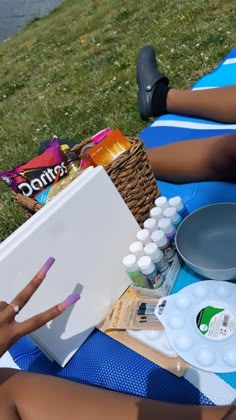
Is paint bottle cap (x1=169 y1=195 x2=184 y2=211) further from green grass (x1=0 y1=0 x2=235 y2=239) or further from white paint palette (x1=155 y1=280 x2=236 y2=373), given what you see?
green grass (x1=0 y1=0 x2=235 y2=239)

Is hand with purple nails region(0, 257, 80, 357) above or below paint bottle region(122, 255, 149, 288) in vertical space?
above

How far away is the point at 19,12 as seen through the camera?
506 inches

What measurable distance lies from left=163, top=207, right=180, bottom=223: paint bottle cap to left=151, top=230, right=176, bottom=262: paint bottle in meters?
0.11

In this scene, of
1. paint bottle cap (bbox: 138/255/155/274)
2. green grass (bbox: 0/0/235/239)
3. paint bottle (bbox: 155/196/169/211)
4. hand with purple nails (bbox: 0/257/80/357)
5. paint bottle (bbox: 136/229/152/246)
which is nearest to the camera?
hand with purple nails (bbox: 0/257/80/357)

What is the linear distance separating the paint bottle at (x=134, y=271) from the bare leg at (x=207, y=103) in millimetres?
1184

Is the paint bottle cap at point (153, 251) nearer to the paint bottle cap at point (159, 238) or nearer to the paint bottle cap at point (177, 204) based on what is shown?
the paint bottle cap at point (159, 238)

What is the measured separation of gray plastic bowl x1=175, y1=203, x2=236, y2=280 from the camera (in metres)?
1.66

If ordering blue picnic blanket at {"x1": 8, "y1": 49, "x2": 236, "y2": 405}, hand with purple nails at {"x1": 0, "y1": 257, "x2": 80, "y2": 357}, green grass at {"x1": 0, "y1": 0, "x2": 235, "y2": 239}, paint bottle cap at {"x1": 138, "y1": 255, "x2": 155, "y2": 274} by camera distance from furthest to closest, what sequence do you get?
green grass at {"x1": 0, "y1": 0, "x2": 235, "y2": 239} < paint bottle cap at {"x1": 138, "y1": 255, "x2": 155, "y2": 274} < blue picnic blanket at {"x1": 8, "y1": 49, "x2": 236, "y2": 405} < hand with purple nails at {"x1": 0, "y1": 257, "x2": 80, "y2": 357}

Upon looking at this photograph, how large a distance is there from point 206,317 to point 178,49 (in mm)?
3254

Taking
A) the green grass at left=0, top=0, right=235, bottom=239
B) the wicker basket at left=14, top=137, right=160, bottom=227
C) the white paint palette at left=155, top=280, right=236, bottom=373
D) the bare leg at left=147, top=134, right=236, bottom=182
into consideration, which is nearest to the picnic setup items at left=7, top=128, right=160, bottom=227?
the wicker basket at left=14, top=137, right=160, bottom=227

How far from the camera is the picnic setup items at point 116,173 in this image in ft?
5.85

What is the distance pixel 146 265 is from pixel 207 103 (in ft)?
4.32

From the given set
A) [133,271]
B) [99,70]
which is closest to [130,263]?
[133,271]

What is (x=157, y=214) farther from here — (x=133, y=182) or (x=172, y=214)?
(x=133, y=182)
